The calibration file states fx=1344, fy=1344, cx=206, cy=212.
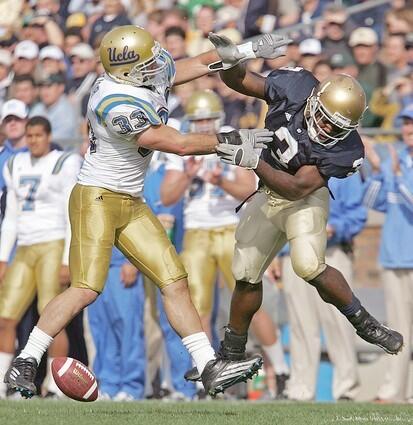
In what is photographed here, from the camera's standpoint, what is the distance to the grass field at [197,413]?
6.93 m

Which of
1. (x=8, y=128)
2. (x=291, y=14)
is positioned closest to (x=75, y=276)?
(x=8, y=128)

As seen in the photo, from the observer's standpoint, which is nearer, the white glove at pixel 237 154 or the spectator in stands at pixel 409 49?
the white glove at pixel 237 154

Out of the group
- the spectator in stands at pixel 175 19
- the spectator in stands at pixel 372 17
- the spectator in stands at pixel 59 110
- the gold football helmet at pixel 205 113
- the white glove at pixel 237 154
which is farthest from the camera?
the spectator in stands at pixel 175 19

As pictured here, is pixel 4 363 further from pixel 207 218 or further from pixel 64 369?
pixel 64 369

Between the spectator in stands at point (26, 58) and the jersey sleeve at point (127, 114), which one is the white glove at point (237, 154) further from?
the spectator in stands at point (26, 58)

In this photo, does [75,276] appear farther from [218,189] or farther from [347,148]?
[218,189]

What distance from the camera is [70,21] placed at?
528 inches

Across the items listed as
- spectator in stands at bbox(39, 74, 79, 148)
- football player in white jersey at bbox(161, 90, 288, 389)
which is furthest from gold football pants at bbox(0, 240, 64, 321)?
spectator in stands at bbox(39, 74, 79, 148)

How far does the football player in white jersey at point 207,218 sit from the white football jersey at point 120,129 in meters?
2.19

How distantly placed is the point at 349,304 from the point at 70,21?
6.73 meters

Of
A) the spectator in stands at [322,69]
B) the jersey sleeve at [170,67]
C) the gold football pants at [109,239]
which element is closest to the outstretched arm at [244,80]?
the jersey sleeve at [170,67]

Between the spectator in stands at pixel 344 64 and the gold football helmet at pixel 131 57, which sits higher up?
the gold football helmet at pixel 131 57

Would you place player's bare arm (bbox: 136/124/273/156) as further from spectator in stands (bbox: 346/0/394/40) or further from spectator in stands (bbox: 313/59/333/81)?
spectator in stands (bbox: 346/0/394/40)

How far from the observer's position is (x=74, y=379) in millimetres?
7113
